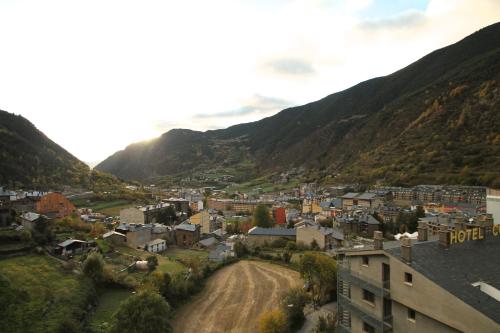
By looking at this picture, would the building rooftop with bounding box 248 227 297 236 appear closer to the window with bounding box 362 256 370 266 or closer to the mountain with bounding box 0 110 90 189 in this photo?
the window with bounding box 362 256 370 266

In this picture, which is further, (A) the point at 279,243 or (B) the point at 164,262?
(A) the point at 279,243

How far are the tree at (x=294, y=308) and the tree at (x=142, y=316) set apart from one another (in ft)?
28.8

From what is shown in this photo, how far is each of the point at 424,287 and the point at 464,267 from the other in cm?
250

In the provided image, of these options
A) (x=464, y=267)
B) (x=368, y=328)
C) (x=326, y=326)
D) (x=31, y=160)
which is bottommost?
(x=326, y=326)

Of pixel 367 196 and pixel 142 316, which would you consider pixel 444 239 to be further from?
pixel 367 196

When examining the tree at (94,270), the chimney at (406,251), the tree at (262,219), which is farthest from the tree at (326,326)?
the tree at (262,219)

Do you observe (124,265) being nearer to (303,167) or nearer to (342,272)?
(342,272)

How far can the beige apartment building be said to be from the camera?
12.7m

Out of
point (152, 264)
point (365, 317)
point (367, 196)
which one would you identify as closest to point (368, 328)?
point (365, 317)

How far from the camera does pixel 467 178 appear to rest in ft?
302

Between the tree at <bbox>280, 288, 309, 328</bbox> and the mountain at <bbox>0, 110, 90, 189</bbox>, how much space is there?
296ft

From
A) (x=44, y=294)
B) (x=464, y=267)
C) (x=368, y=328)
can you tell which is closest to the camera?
(x=464, y=267)

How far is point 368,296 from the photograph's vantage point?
17328 mm

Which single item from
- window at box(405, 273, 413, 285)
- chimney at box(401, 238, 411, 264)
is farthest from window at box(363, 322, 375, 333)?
chimney at box(401, 238, 411, 264)
